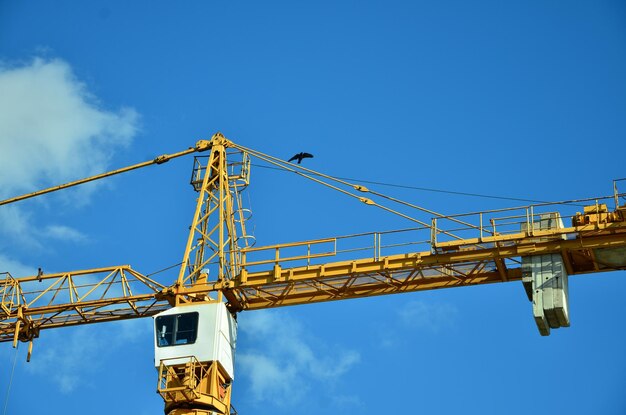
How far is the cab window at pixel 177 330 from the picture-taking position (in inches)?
2352

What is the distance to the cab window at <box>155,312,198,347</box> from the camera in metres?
59.8

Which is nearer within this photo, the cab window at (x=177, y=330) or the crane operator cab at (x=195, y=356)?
the crane operator cab at (x=195, y=356)

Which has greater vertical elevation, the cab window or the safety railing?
the cab window

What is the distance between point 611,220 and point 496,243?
15.3 ft

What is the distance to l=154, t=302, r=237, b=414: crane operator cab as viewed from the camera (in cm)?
5794

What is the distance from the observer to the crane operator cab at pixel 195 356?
57938 mm

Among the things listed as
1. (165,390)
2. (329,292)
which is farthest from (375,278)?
(165,390)

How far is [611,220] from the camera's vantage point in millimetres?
54781

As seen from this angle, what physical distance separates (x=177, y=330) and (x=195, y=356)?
1660 millimetres

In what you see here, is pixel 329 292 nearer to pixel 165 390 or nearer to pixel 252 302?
pixel 252 302

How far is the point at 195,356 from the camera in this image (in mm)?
59031

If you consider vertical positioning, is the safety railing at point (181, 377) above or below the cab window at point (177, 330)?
below

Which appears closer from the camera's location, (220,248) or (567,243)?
(567,243)

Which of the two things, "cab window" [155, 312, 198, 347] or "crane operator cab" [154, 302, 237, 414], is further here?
"cab window" [155, 312, 198, 347]
